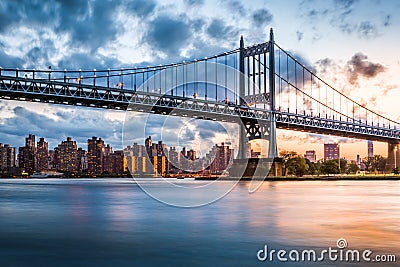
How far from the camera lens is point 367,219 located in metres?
18.6

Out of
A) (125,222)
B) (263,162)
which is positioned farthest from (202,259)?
(263,162)

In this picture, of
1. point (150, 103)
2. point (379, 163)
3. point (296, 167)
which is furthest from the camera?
point (379, 163)

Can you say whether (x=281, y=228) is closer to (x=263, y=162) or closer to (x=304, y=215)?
(x=304, y=215)

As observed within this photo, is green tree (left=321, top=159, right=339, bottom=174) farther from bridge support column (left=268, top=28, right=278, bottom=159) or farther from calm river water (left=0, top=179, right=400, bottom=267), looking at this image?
calm river water (left=0, top=179, right=400, bottom=267)

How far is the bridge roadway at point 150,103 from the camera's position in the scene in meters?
60.0

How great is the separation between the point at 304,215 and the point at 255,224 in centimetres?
362

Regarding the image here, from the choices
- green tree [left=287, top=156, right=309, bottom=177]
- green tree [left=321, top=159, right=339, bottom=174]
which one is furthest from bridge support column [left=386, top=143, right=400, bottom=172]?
green tree [left=287, top=156, right=309, bottom=177]

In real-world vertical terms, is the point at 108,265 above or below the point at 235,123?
below

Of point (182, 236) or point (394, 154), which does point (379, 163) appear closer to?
point (394, 154)

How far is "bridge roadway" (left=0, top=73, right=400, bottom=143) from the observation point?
197 ft

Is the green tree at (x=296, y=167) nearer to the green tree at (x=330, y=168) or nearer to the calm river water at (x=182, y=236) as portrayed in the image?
the green tree at (x=330, y=168)

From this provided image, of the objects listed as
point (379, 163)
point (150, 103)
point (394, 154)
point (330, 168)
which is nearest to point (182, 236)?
point (150, 103)

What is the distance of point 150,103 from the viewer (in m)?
65.5

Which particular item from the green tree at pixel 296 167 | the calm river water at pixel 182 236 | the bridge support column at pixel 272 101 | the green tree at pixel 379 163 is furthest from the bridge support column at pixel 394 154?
the calm river water at pixel 182 236
